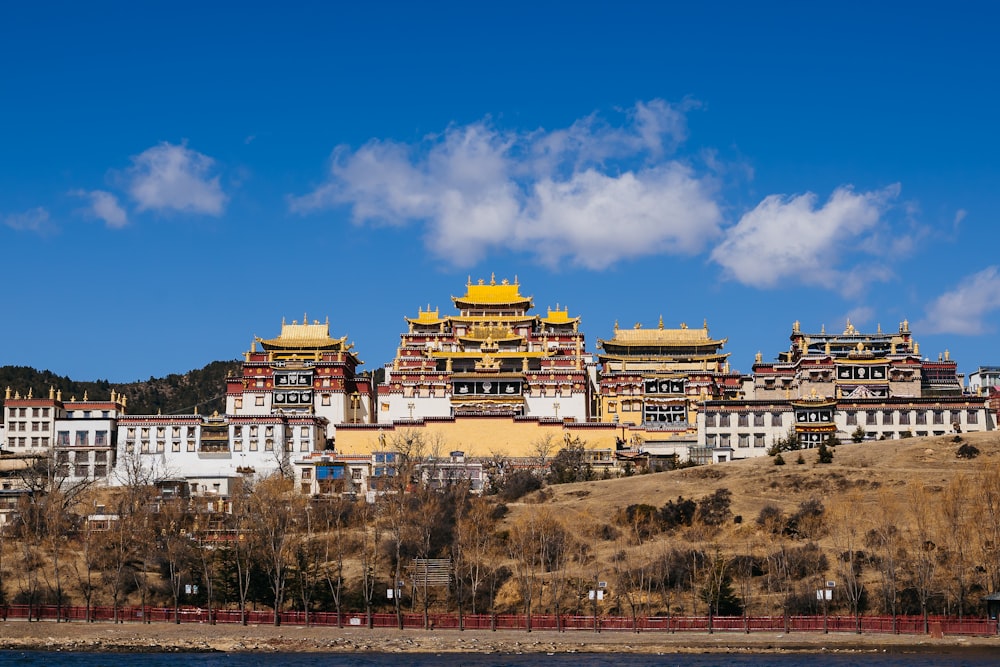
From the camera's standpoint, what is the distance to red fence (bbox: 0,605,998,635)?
84.8 m

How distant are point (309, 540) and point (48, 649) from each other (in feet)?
74.2

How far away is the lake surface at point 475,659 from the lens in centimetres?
7688

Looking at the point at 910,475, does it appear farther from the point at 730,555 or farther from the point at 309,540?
the point at 309,540

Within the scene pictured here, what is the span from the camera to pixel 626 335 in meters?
151

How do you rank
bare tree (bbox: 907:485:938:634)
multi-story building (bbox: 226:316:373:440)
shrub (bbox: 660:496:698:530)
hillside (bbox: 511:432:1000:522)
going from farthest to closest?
multi-story building (bbox: 226:316:373:440), hillside (bbox: 511:432:1000:522), shrub (bbox: 660:496:698:530), bare tree (bbox: 907:485:938:634)

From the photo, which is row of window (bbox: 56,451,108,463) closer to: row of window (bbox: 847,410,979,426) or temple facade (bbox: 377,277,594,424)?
temple facade (bbox: 377,277,594,424)

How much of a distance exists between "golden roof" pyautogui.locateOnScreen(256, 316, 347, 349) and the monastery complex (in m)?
0.20

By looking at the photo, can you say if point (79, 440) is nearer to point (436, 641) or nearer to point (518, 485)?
point (518, 485)

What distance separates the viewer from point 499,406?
13862 centimetres

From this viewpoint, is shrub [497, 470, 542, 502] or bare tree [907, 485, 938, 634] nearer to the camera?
bare tree [907, 485, 938, 634]

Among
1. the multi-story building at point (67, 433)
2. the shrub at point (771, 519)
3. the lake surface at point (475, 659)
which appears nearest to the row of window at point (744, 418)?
the shrub at point (771, 519)

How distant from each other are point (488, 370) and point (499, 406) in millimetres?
5301

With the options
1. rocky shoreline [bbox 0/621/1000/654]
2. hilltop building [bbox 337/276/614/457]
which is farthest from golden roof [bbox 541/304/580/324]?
rocky shoreline [bbox 0/621/1000/654]

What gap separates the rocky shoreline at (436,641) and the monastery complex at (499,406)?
37.3 m
